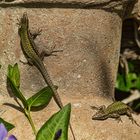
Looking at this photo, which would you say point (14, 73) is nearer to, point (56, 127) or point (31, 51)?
point (31, 51)

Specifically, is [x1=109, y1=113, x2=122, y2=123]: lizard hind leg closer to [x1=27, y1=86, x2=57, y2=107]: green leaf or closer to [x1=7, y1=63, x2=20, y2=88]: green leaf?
[x1=27, y1=86, x2=57, y2=107]: green leaf

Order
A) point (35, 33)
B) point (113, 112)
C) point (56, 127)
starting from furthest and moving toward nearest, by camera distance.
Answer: point (113, 112) → point (35, 33) → point (56, 127)

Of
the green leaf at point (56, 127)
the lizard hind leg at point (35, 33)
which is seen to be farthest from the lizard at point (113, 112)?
the green leaf at point (56, 127)

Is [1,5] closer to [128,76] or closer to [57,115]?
[57,115]

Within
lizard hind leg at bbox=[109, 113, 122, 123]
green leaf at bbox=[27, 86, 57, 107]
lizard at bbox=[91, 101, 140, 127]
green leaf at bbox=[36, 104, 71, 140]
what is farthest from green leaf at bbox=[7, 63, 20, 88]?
green leaf at bbox=[36, 104, 71, 140]

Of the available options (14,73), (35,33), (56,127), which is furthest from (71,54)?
(56,127)
